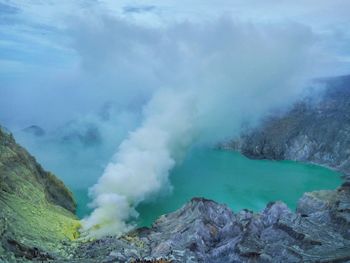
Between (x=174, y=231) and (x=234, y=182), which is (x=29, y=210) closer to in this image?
(x=174, y=231)

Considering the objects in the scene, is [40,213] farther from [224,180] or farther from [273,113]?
[273,113]

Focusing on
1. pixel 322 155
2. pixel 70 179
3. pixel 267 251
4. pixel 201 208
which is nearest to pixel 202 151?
pixel 322 155

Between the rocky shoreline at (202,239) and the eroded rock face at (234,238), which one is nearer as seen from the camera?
the rocky shoreline at (202,239)

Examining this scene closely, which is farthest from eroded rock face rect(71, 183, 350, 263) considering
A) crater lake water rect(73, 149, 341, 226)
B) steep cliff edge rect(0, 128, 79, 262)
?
crater lake water rect(73, 149, 341, 226)

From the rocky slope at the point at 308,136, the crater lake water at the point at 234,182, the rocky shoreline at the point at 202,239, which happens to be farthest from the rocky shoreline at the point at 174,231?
the rocky slope at the point at 308,136

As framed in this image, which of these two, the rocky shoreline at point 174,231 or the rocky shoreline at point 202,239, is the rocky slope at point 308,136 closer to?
the rocky shoreline at point 174,231

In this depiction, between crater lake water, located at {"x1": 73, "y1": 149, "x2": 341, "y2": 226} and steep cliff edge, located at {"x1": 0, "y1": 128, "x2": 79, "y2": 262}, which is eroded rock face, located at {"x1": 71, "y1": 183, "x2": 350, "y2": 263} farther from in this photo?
crater lake water, located at {"x1": 73, "y1": 149, "x2": 341, "y2": 226}
